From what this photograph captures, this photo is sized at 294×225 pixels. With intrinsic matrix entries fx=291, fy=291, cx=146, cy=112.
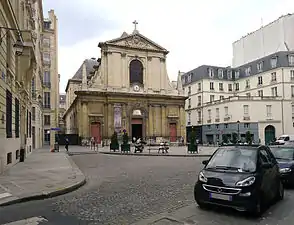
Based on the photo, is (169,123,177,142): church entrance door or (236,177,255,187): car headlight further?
(169,123,177,142): church entrance door

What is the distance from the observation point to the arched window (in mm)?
45875

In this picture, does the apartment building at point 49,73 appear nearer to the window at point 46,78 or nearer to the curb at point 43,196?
the window at point 46,78

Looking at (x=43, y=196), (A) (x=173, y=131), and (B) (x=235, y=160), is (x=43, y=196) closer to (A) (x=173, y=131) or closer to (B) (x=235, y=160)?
(B) (x=235, y=160)

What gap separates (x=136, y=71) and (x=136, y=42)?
180 inches

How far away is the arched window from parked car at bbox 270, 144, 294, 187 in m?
36.8

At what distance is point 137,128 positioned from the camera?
4541cm

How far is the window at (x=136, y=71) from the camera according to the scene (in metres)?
45.8

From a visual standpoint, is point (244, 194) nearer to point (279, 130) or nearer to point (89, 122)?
point (89, 122)

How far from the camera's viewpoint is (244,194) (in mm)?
5414

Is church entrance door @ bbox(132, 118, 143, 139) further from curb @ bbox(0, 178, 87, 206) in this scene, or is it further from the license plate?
the license plate

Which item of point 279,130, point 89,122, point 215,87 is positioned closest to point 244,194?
point 89,122

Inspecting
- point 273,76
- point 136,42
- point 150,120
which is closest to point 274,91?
point 273,76

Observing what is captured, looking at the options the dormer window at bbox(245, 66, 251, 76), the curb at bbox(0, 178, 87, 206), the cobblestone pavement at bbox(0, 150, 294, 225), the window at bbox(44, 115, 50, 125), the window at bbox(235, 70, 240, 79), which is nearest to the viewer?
the cobblestone pavement at bbox(0, 150, 294, 225)

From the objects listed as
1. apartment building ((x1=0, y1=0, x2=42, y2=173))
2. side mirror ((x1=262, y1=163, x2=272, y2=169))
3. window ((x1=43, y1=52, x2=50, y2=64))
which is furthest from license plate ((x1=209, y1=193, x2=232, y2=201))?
window ((x1=43, y1=52, x2=50, y2=64))
